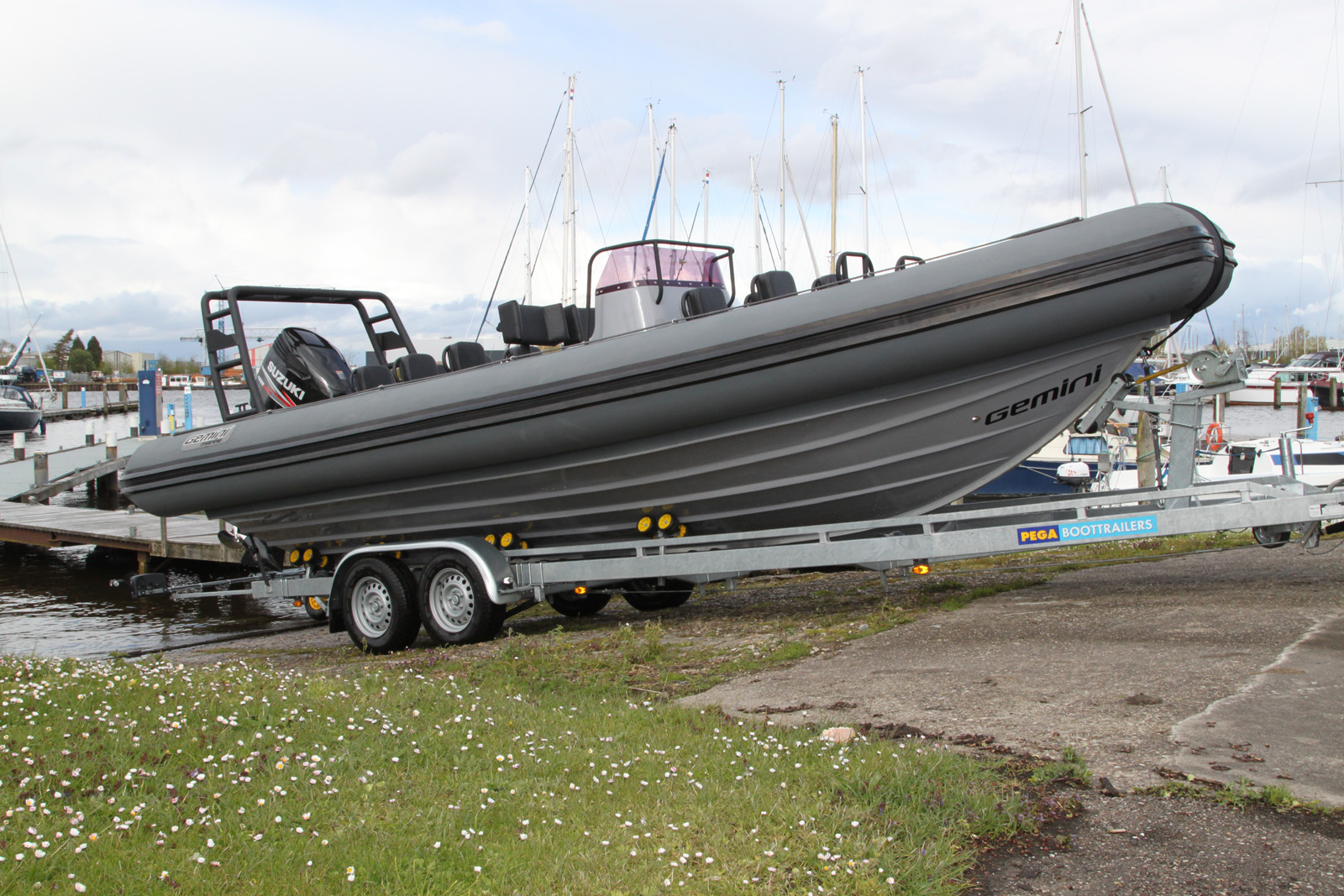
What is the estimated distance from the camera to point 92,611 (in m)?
13.9

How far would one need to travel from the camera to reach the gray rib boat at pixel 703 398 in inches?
216

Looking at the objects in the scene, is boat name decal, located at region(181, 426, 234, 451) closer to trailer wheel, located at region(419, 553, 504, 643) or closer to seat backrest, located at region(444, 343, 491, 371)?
seat backrest, located at region(444, 343, 491, 371)

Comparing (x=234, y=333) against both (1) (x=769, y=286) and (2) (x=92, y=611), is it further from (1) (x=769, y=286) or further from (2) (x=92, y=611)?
(2) (x=92, y=611)

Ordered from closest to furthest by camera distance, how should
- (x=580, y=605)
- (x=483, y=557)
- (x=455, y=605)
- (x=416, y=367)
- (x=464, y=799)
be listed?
(x=464, y=799) → (x=483, y=557) → (x=455, y=605) → (x=416, y=367) → (x=580, y=605)

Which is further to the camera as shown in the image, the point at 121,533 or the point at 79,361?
the point at 79,361

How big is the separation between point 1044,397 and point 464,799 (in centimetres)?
413

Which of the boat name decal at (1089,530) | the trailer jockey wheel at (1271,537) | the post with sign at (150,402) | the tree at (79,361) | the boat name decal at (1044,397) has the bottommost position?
the trailer jockey wheel at (1271,537)

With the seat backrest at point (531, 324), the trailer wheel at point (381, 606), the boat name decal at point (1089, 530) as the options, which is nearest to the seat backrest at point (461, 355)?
the seat backrest at point (531, 324)

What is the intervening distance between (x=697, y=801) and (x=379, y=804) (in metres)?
1.01

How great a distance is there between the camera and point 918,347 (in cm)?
566

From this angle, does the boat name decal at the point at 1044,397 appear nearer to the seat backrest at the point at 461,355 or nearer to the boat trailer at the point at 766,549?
the boat trailer at the point at 766,549

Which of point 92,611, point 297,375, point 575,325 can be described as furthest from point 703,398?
point 92,611

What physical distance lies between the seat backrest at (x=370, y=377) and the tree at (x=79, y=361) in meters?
119

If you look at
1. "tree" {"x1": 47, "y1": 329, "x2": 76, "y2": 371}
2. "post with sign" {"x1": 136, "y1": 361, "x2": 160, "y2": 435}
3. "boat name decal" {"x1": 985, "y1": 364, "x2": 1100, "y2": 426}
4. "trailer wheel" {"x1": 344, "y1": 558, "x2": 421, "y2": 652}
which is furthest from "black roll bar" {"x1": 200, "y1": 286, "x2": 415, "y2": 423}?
"tree" {"x1": 47, "y1": 329, "x2": 76, "y2": 371}
